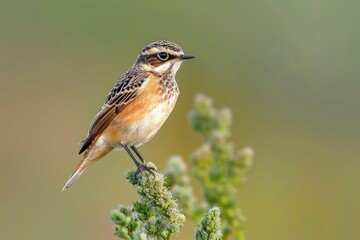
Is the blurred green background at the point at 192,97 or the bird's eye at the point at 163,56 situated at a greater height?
the blurred green background at the point at 192,97

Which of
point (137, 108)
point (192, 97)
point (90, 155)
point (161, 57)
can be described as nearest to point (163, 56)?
point (161, 57)

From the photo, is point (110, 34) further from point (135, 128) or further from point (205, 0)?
point (135, 128)

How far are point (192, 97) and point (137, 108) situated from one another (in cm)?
635

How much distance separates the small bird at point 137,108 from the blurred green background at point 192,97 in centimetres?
250

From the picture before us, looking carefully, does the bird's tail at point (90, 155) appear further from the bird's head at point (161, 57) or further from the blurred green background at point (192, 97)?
the blurred green background at point (192, 97)

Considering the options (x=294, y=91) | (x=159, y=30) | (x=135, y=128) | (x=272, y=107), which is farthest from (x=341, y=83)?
(x=135, y=128)

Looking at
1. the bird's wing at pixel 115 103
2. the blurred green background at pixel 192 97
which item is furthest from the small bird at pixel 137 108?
the blurred green background at pixel 192 97

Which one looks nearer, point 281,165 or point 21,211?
point 21,211

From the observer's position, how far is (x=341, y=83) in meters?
14.5

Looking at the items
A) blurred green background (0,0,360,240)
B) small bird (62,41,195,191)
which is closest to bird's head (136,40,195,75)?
small bird (62,41,195,191)

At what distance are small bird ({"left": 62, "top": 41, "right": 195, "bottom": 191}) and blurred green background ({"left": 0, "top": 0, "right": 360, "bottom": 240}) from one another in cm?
250

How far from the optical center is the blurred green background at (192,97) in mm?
10555

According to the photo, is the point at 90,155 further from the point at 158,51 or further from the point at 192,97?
the point at 192,97

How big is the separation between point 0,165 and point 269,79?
17.4 ft
